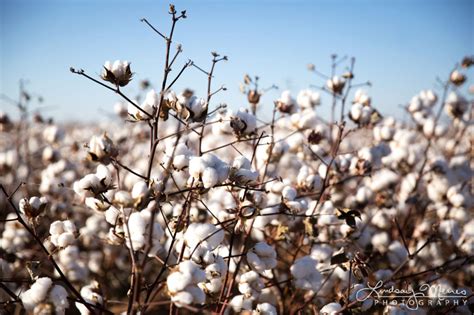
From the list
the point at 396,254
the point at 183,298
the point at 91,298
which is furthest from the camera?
the point at 396,254

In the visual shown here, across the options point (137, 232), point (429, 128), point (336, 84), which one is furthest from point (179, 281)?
point (429, 128)

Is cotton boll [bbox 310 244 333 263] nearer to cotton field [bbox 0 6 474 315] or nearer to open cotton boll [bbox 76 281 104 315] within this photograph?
cotton field [bbox 0 6 474 315]

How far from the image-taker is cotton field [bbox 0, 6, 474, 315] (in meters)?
1.13

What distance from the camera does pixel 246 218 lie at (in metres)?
1.25

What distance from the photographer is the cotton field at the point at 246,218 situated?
3.69 ft

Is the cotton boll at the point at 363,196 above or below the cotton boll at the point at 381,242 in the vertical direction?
above

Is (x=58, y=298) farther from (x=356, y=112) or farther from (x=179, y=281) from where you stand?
(x=356, y=112)

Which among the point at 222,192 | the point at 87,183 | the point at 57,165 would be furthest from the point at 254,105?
the point at 57,165

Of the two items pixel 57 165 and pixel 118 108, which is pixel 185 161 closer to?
pixel 57 165

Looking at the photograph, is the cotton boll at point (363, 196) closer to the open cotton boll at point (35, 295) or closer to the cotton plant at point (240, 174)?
the cotton plant at point (240, 174)

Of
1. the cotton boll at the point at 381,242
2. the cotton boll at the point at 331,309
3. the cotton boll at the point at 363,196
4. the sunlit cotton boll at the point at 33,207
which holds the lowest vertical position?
the cotton boll at the point at 331,309

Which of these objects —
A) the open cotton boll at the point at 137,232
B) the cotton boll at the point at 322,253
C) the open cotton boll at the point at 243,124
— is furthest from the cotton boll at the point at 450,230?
the open cotton boll at the point at 137,232

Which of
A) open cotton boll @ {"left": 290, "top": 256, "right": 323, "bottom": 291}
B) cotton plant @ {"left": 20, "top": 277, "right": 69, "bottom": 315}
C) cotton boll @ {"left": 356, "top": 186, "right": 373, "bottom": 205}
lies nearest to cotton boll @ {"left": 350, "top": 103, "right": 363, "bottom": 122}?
cotton boll @ {"left": 356, "top": 186, "right": 373, "bottom": 205}

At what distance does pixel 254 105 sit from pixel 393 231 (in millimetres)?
1640
